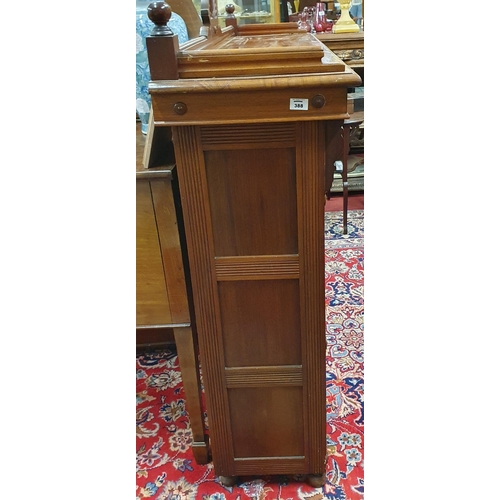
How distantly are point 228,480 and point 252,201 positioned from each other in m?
0.80

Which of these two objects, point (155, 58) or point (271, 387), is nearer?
point (155, 58)

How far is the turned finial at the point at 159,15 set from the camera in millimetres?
783

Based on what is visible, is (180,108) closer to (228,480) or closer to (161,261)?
(161,261)

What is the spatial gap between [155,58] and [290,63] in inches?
9.6

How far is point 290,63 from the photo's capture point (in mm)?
822

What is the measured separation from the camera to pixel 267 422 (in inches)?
45.3

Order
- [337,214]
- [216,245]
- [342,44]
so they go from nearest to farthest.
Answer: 1. [216,245]
2. [342,44]
3. [337,214]

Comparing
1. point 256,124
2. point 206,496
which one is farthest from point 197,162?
point 206,496

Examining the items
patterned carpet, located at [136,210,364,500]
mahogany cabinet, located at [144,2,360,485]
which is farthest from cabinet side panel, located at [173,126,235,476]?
patterned carpet, located at [136,210,364,500]

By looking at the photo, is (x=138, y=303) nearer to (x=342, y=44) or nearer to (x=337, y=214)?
(x=337, y=214)

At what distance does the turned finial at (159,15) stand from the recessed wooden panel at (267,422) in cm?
80

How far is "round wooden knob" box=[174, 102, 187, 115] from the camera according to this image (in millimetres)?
821

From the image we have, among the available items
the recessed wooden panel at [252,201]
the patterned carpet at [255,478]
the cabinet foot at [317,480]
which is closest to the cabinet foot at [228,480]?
the patterned carpet at [255,478]

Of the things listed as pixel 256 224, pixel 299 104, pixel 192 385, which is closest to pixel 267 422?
pixel 192 385
